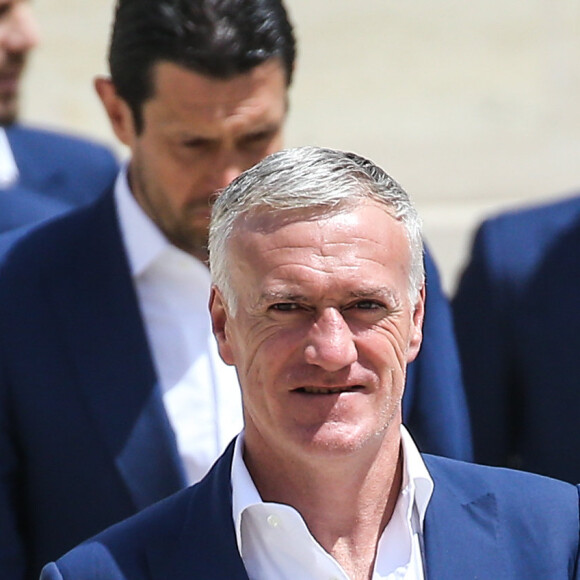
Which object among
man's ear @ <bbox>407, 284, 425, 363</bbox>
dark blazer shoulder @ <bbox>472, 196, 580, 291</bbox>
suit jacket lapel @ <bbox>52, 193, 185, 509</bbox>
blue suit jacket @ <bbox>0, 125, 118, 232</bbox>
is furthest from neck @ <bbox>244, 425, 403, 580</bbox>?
blue suit jacket @ <bbox>0, 125, 118, 232</bbox>

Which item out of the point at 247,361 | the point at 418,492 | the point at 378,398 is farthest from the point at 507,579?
the point at 247,361

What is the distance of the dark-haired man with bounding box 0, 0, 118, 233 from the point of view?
452 centimetres

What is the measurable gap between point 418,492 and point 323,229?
0.43m

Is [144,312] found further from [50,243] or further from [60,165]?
[60,165]

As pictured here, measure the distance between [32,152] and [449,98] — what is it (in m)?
1.84

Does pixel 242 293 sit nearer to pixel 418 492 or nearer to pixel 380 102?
pixel 418 492

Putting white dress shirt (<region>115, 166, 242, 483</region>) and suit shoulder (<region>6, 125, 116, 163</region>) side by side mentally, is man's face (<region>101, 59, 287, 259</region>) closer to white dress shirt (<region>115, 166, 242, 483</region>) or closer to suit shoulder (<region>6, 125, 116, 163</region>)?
white dress shirt (<region>115, 166, 242, 483</region>)

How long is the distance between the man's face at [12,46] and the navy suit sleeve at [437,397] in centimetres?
185

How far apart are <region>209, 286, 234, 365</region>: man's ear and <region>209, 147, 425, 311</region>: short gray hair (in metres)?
0.04

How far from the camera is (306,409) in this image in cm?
224

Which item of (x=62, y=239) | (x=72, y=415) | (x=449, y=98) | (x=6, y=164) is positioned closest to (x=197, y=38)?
(x=62, y=239)

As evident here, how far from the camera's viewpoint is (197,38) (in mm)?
3102

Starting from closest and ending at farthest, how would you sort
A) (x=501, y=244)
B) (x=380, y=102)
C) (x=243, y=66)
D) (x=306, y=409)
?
1. (x=306, y=409)
2. (x=243, y=66)
3. (x=501, y=244)
4. (x=380, y=102)

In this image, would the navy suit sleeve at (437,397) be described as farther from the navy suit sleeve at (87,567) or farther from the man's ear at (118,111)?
the navy suit sleeve at (87,567)
